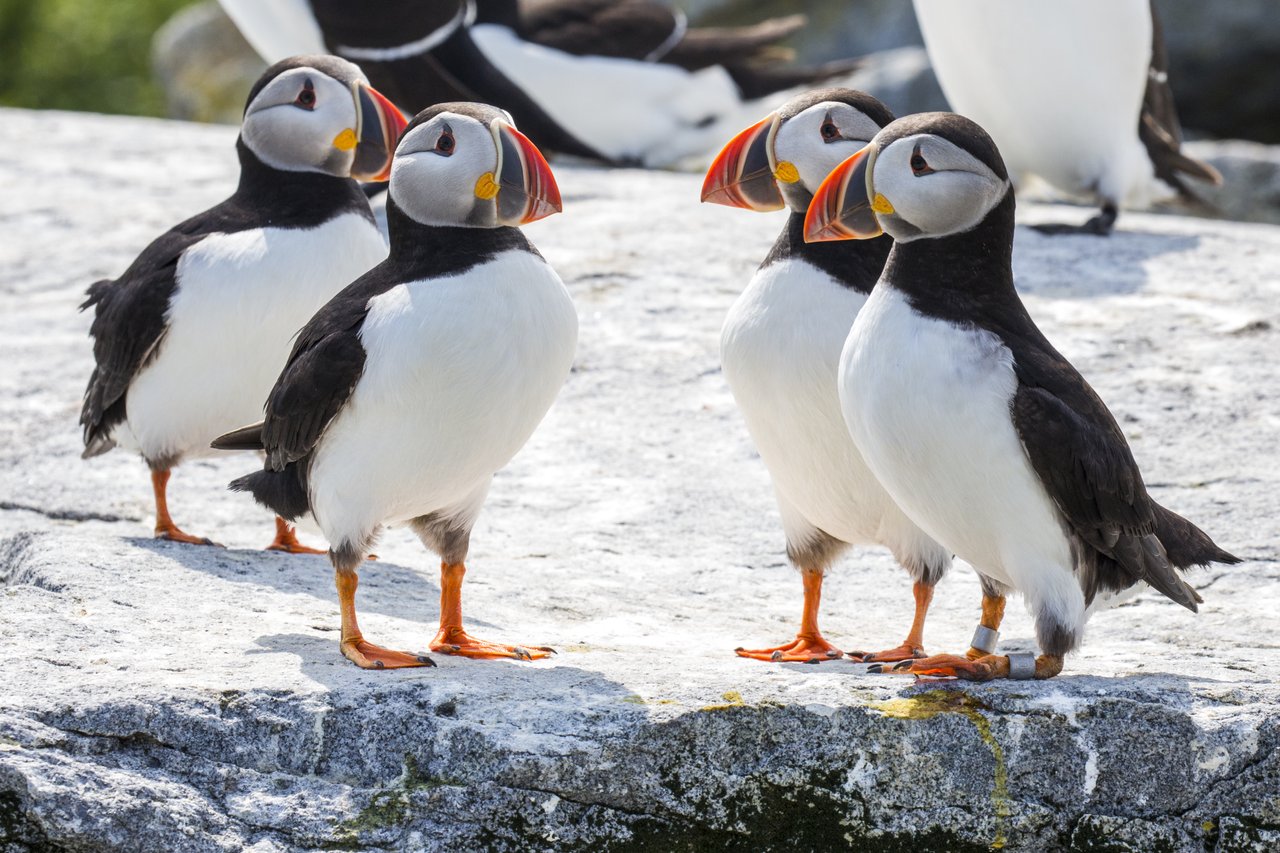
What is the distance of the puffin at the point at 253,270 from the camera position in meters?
4.93

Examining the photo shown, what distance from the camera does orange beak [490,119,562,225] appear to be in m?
3.87

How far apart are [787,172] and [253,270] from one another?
1.67 m

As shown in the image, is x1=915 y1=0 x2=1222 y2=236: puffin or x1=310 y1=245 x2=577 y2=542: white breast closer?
x1=310 y1=245 x2=577 y2=542: white breast

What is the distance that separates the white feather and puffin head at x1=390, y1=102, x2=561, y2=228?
59 centimetres

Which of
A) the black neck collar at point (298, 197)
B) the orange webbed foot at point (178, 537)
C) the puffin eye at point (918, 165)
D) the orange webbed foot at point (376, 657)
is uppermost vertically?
the puffin eye at point (918, 165)

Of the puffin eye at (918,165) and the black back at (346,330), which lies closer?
the puffin eye at (918,165)

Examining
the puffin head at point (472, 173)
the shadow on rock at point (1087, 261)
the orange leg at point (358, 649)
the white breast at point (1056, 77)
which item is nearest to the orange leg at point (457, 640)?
the orange leg at point (358, 649)

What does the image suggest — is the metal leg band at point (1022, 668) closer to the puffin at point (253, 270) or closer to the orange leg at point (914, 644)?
the orange leg at point (914, 644)

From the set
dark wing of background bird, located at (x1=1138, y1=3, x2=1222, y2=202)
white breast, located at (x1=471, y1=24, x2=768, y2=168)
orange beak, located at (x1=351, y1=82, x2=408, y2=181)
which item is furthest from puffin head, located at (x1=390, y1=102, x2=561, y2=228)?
white breast, located at (x1=471, y1=24, x2=768, y2=168)

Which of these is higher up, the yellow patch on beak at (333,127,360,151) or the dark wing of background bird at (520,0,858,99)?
the yellow patch on beak at (333,127,360,151)

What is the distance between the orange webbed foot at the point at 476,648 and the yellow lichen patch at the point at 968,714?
34.7 inches

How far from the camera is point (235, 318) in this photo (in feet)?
16.3

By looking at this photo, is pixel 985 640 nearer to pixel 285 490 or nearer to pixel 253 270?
pixel 285 490

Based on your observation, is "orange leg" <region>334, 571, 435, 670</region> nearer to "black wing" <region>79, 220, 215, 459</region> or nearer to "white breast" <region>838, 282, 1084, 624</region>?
"white breast" <region>838, 282, 1084, 624</region>
